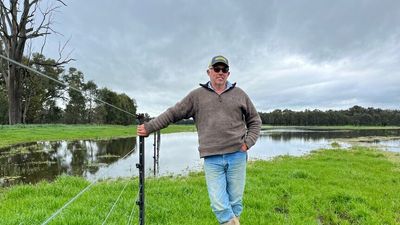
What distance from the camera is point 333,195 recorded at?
829 centimetres

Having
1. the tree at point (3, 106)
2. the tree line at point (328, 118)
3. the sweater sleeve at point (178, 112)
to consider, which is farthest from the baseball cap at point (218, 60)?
the tree line at point (328, 118)

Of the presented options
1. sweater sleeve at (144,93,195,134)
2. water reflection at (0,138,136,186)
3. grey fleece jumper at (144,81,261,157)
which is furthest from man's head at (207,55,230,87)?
water reflection at (0,138,136,186)

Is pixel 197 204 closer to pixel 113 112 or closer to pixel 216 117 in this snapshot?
pixel 216 117

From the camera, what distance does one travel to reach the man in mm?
4207

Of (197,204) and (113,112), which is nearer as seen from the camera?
(197,204)

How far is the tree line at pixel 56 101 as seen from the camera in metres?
59.9

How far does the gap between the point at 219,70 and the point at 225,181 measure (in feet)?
4.89

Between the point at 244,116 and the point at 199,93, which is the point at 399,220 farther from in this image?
the point at 199,93

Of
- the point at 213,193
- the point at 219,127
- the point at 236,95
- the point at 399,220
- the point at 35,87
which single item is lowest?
the point at 399,220

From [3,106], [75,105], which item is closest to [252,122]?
[3,106]

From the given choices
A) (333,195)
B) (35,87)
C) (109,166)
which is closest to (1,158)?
(109,166)

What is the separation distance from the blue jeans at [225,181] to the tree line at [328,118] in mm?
146514

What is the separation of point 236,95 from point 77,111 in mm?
86398

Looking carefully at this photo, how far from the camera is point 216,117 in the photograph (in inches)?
166
